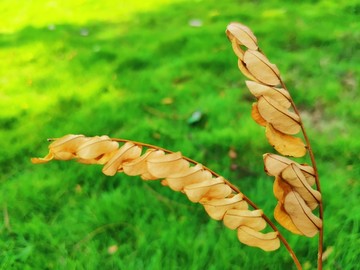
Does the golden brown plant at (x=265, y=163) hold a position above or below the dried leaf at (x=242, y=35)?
below

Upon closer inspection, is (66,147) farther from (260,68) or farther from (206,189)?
(260,68)

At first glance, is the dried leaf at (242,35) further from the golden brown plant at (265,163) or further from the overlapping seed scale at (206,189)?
the overlapping seed scale at (206,189)

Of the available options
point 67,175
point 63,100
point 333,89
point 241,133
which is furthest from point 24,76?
point 333,89

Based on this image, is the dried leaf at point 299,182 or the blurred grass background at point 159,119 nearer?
the dried leaf at point 299,182

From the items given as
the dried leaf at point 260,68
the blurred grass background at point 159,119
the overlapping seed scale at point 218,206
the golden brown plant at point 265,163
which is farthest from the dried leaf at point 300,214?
the blurred grass background at point 159,119

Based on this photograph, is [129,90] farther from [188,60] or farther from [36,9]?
[36,9]

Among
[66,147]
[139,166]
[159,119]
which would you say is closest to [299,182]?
[139,166]

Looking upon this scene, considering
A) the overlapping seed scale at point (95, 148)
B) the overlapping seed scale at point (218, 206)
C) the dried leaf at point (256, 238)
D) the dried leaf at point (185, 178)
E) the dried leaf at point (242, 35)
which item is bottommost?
the dried leaf at point (256, 238)

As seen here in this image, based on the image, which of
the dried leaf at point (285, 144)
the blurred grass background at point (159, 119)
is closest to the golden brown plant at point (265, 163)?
the dried leaf at point (285, 144)
